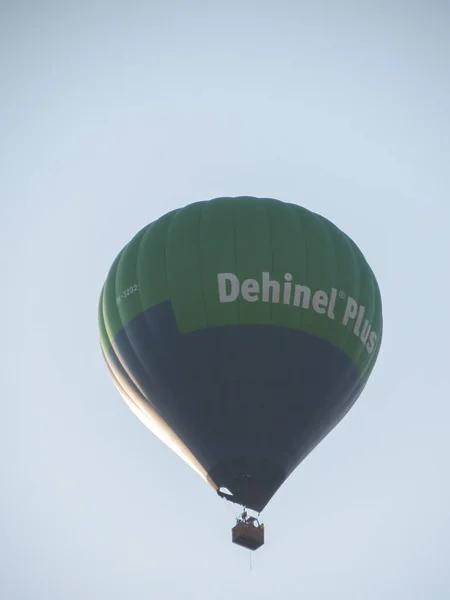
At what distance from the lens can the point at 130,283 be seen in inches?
808

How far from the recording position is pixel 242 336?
19672mm

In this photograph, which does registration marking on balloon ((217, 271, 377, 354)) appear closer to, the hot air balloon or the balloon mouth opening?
the hot air balloon

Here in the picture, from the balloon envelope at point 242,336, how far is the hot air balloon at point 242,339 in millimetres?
16

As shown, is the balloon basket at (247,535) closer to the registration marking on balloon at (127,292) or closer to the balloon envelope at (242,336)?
the balloon envelope at (242,336)

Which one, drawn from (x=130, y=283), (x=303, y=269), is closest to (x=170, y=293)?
(x=130, y=283)

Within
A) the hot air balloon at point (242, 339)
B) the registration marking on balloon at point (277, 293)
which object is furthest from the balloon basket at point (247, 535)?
the registration marking on balloon at point (277, 293)

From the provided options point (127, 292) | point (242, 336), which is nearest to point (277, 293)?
point (242, 336)

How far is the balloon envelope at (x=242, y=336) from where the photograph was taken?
19.6 m

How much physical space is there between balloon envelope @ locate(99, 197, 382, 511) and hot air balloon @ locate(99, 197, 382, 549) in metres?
0.02

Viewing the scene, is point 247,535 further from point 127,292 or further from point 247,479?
point 127,292

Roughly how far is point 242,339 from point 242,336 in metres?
0.05

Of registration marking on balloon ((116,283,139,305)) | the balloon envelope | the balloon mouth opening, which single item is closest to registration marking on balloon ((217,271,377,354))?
the balloon envelope

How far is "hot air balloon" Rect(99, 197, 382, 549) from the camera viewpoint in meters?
19.6

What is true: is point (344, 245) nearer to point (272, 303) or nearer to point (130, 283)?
point (272, 303)
